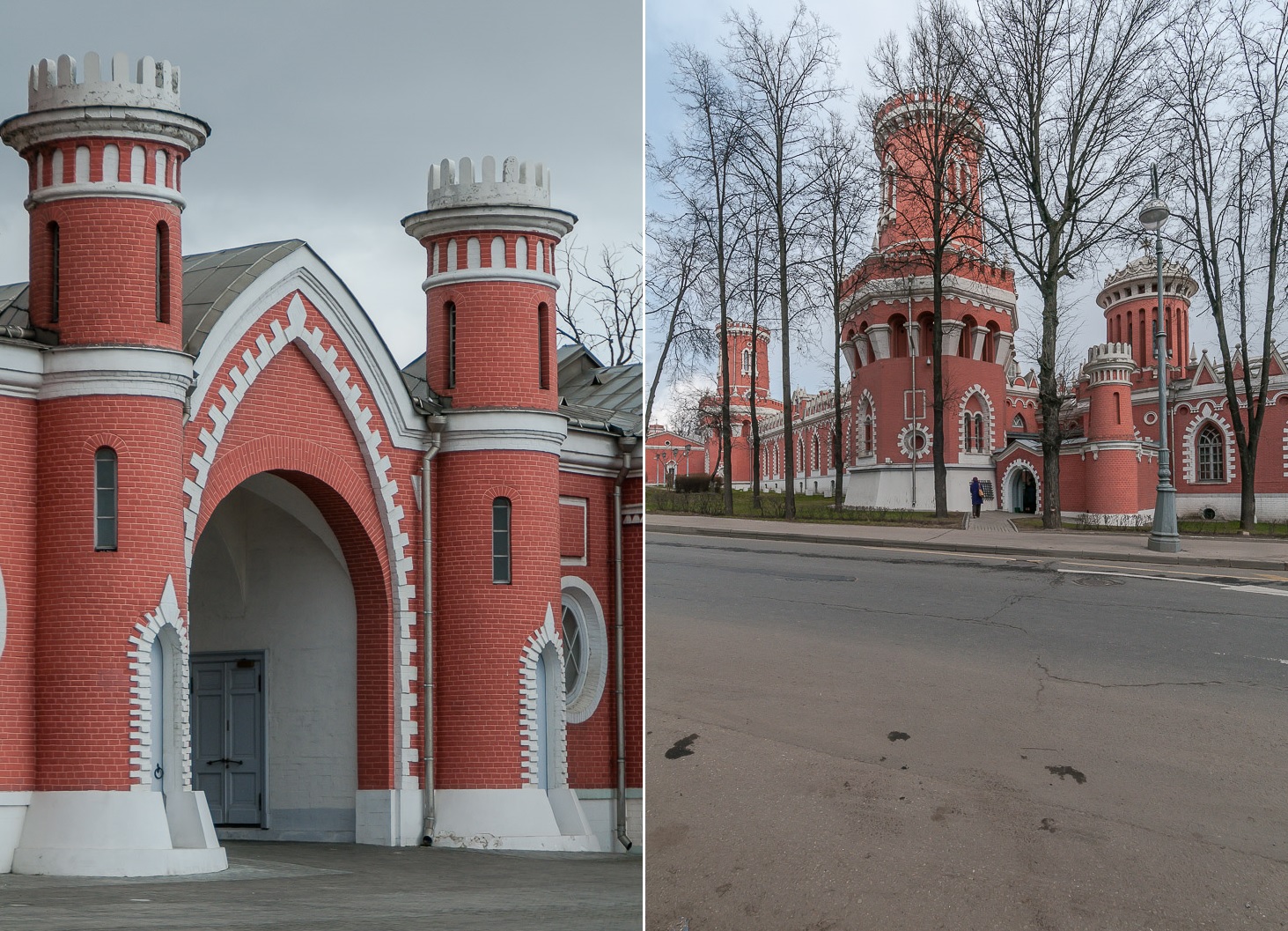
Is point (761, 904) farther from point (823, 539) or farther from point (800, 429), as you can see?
point (800, 429)

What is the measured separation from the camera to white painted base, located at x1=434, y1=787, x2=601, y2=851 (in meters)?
7.04

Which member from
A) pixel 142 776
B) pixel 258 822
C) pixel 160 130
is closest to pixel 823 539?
pixel 142 776

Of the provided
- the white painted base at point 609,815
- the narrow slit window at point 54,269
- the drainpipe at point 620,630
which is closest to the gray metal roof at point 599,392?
the drainpipe at point 620,630

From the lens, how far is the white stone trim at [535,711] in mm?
7344

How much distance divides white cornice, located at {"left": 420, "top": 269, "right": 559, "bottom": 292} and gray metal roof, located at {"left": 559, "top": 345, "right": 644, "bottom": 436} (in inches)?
38.6

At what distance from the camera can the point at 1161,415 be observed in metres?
3.32

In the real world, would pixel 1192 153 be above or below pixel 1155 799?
above

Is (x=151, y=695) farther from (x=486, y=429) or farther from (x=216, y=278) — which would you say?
(x=486, y=429)

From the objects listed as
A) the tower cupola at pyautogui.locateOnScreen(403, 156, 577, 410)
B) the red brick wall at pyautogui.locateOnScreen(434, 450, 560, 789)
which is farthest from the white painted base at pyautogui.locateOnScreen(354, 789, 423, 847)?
the tower cupola at pyautogui.locateOnScreen(403, 156, 577, 410)

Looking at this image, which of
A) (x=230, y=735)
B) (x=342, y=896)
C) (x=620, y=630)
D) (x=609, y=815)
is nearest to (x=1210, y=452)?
(x=342, y=896)

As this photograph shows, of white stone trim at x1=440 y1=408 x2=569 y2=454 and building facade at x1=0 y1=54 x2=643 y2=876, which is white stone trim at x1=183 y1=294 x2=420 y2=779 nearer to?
building facade at x1=0 y1=54 x2=643 y2=876

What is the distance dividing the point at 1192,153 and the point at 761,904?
91.0 inches

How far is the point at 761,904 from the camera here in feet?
9.15

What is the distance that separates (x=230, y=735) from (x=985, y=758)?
5.49 m
